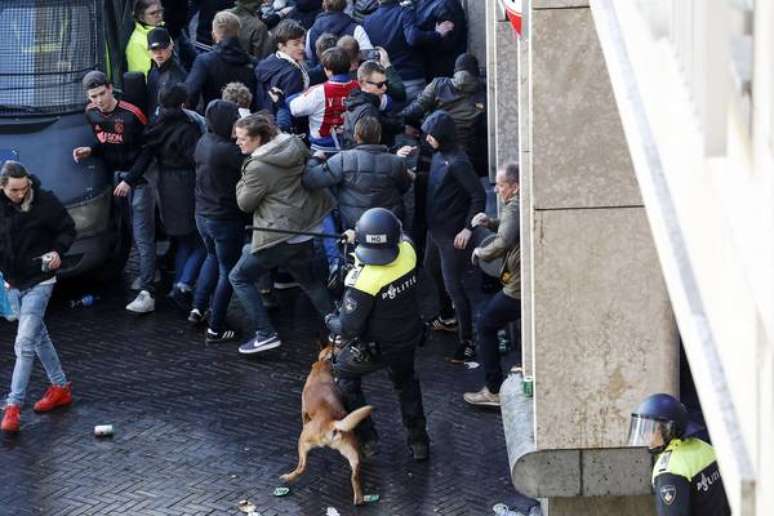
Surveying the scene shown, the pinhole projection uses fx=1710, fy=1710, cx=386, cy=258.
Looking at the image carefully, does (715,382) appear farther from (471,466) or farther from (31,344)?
(31,344)

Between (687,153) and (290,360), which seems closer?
(687,153)

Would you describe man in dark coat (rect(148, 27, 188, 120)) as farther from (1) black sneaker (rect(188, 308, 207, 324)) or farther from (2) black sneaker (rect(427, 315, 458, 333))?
(2) black sneaker (rect(427, 315, 458, 333))

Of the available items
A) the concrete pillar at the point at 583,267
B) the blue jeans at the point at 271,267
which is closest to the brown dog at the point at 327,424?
the concrete pillar at the point at 583,267

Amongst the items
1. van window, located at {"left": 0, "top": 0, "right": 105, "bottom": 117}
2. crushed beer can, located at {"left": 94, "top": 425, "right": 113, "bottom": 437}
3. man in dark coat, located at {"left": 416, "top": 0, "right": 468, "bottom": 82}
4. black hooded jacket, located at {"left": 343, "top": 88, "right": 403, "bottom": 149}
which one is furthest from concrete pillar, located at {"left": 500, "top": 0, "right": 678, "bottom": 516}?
man in dark coat, located at {"left": 416, "top": 0, "right": 468, "bottom": 82}

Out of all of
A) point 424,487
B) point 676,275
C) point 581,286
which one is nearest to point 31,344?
point 424,487

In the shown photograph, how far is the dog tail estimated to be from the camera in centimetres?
953

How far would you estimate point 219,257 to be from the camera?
12.1 meters

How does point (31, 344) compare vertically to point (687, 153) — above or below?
below

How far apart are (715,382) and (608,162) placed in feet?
13.5

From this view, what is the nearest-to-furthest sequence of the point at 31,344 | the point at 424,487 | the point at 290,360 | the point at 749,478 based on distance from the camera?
the point at 749,478 → the point at 424,487 → the point at 31,344 → the point at 290,360

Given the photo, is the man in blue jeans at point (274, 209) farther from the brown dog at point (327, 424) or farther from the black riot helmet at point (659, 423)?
the black riot helmet at point (659, 423)

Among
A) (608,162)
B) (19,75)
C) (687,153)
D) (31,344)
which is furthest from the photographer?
(19,75)

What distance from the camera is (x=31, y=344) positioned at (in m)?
10.9

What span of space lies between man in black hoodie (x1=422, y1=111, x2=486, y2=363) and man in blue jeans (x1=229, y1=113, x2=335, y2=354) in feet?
2.66
